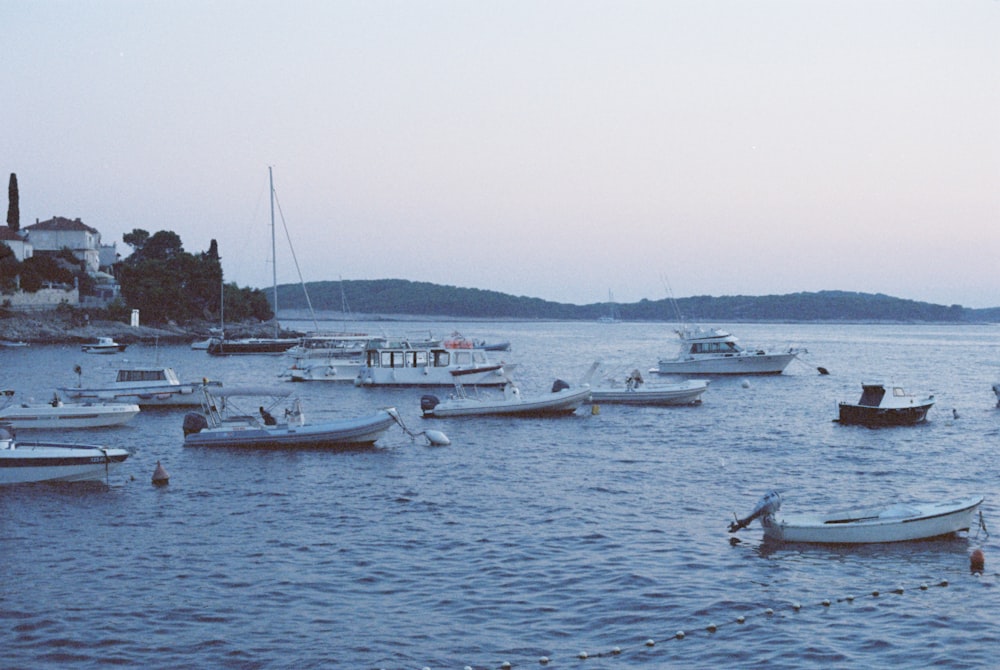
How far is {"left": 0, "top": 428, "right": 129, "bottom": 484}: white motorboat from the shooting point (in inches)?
1104

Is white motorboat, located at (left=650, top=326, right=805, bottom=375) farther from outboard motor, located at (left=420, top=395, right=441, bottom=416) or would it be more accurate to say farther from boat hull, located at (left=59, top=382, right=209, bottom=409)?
boat hull, located at (left=59, top=382, right=209, bottom=409)

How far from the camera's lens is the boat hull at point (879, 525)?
2158cm

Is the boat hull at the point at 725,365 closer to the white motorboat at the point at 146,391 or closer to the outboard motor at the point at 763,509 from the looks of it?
the white motorboat at the point at 146,391

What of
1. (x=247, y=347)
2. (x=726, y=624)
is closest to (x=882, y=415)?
(x=726, y=624)

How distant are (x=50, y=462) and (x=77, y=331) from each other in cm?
11542

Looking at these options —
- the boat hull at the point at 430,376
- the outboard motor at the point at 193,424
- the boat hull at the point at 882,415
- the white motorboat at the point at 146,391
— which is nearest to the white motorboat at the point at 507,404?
the outboard motor at the point at 193,424

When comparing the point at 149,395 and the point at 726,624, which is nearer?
the point at 726,624

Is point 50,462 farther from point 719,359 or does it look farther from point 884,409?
point 719,359

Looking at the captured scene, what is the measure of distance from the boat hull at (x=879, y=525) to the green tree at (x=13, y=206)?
14752 centimetres

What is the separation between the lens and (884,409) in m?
44.5

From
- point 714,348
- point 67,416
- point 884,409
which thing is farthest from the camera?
point 714,348

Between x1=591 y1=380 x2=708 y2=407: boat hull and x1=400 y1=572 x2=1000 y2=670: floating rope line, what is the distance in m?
34.7

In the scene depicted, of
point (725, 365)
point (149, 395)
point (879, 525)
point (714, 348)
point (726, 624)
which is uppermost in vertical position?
point (714, 348)

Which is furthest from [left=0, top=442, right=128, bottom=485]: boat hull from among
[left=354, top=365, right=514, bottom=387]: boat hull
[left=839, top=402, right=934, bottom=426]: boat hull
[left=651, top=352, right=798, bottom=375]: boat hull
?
[left=651, top=352, right=798, bottom=375]: boat hull
